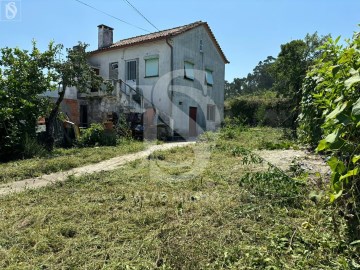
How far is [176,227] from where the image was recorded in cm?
308

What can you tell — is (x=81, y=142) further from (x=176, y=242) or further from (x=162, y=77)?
(x=176, y=242)

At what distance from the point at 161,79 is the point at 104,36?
586 cm

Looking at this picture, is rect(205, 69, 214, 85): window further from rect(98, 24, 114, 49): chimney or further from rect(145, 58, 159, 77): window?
rect(98, 24, 114, 49): chimney

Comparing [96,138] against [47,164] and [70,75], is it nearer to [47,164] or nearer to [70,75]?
[70,75]

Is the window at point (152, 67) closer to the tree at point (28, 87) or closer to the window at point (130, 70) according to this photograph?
the window at point (130, 70)

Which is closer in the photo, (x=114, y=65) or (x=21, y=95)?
(x=21, y=95)

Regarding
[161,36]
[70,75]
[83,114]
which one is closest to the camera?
[70,75]

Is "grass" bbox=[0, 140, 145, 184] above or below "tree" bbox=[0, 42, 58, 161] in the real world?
below

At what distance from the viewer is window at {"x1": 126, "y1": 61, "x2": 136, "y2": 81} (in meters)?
16.6

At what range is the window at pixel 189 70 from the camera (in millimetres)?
16448

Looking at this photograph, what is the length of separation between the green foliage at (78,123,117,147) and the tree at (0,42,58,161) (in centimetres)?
194

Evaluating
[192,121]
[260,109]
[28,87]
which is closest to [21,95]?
[28,87]

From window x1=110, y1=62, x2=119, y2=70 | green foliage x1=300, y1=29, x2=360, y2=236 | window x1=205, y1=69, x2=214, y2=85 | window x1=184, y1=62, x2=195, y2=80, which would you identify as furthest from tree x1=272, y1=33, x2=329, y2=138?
green foliage x1=300, y1=29, x2=360, y2=236

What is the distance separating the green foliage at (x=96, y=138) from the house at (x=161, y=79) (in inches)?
111
